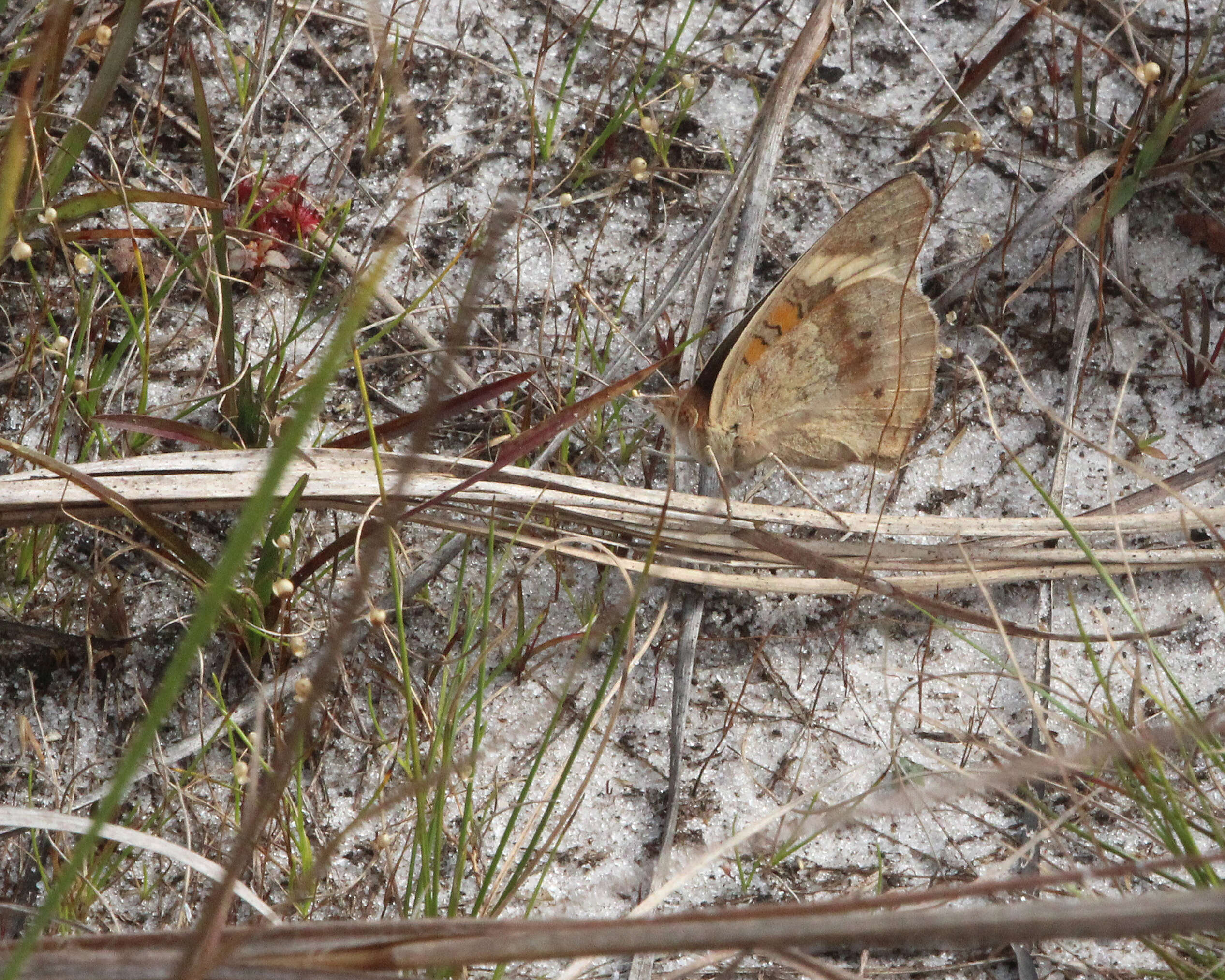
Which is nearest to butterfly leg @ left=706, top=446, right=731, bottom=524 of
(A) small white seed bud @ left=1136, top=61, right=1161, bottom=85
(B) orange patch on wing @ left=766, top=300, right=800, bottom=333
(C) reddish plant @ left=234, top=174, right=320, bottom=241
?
(B) orange patch on wing @ left=766, top=300, right=800, bottom=333

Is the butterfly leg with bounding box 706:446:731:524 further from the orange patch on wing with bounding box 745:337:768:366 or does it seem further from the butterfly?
the orange patch on wing with bounding box 745:337:768:366

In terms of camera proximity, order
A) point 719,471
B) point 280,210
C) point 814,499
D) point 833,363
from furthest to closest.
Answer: point 280,210 < point 833,363 < point 814,499 < point 719,471

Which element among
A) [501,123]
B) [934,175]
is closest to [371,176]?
[501,123]

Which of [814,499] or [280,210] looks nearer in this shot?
[814,499]

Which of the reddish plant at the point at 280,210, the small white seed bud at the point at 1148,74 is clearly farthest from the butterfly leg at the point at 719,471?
the small white seed bud at the point at 1148,74

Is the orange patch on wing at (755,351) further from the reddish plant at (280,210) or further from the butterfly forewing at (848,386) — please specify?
the reddish plant at (280,210)

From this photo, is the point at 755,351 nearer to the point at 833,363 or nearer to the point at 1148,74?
the point at 833,363

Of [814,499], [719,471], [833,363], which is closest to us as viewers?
[719,471]

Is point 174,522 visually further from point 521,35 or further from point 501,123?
point 521,35

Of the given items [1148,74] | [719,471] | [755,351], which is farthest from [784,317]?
[1148,74]
